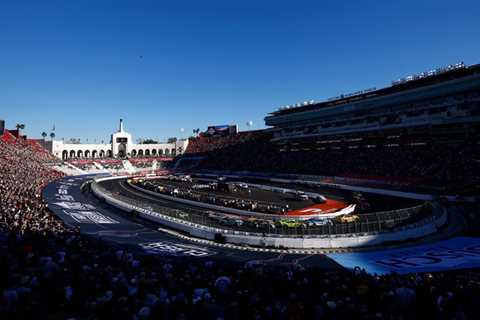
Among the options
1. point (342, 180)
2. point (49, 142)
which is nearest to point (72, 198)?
point (342, 180)

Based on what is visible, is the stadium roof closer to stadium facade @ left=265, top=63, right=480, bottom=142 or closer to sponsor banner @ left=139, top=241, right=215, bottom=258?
stadium facade @ left=265, top=63, right=480, bottom=142

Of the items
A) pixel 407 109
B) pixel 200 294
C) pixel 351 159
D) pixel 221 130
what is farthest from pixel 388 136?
pixel 221 130

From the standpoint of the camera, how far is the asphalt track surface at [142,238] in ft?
80.3

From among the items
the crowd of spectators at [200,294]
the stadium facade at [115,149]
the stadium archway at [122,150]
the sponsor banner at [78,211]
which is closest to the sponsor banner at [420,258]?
the crowd of spectators at [200,294]

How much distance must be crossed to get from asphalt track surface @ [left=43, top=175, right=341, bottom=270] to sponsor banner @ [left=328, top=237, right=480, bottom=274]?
1.94 metres

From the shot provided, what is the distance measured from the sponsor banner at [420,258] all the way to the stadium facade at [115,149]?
389ft

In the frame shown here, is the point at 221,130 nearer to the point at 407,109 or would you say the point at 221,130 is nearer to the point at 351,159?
the point at 351,159

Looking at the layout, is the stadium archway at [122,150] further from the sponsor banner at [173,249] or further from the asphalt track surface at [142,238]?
the sponsor banner at [173,249]

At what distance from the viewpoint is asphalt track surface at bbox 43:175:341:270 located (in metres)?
24.5

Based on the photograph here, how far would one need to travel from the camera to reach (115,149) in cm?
13575

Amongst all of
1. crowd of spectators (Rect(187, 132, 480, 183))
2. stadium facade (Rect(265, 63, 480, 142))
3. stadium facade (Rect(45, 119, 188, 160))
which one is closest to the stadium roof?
stadium facade (Rect(265, 63, 480, 142))

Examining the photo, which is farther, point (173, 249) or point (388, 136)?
point (388, 136)

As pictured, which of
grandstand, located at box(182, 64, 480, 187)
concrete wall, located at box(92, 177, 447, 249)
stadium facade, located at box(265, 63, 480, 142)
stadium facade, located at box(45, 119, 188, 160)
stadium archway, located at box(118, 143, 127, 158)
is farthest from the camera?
stadium archway, located at box(118, 143, 127, 158)

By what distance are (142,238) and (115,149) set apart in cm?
11372
